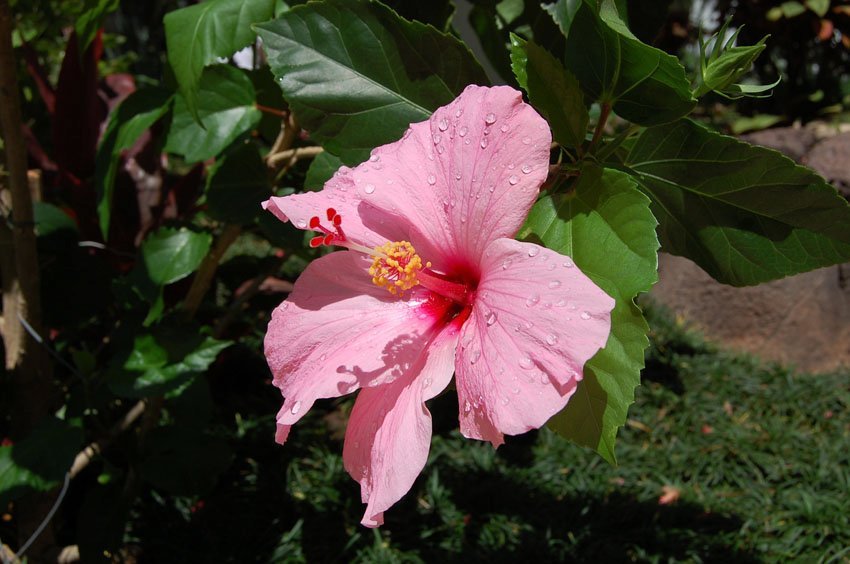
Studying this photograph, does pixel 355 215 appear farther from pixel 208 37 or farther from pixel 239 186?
pixel 239 186

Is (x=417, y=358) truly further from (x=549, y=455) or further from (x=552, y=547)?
(x=549, y=455)

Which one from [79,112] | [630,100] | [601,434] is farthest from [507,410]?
[79,112]

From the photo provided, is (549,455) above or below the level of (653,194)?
below

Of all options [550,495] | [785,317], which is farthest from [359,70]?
[785,317]

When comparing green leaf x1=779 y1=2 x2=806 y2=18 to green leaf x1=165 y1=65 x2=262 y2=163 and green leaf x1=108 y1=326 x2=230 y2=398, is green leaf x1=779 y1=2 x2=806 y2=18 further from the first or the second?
green leaf x1=108 y1=326 x2=230 y2=398

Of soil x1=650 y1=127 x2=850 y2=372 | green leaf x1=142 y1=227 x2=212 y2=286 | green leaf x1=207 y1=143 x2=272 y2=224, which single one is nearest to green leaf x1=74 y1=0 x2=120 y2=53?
green leaf x1=207 y1=143 x2=272 y2=224

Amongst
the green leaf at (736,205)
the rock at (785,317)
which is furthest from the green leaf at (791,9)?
the green leaf at (736,205)

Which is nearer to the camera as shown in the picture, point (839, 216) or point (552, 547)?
point (839, 216)
